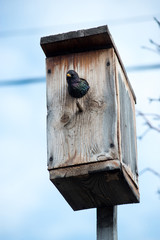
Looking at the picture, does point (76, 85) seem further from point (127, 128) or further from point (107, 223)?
point (107, 223)

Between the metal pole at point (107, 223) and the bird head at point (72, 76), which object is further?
the bird head at point (72, 76)

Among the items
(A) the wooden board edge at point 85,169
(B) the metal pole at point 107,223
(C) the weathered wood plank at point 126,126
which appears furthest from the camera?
(C) the weathered wood plank at point 126,126

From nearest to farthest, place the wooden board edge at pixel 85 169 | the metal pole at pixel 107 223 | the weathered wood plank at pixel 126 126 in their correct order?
1. the wooden board edge at pixel 85 169
2. the metal pole at pixel 107 223
3. the weathered wood plank at pixel 126 126

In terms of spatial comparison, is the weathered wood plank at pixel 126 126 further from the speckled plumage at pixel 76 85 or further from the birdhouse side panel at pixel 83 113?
the speckled plumage at pixel 76 85

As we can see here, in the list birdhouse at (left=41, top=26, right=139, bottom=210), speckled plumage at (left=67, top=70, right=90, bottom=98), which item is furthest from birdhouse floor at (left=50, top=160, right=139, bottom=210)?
speckled plumage at (left=67, top=70, right=90, bottom=98)

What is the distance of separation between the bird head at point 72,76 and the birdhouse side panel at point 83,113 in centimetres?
6

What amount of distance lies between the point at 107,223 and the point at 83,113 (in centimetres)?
69

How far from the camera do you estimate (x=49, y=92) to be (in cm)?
344

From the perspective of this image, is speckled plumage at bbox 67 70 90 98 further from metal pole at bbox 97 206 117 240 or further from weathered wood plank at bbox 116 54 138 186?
metal pole at bbox 97 206 117 240

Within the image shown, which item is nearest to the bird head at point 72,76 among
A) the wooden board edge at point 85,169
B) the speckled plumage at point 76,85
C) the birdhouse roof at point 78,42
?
the speckled plumage at point 76,85

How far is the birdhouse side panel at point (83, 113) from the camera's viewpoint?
3117mm

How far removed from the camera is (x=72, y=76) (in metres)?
3.35

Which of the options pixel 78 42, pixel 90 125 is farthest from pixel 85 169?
pixel 78 42

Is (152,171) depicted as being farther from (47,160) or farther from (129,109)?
(129,109)
